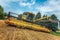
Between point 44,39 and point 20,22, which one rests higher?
point 20,22

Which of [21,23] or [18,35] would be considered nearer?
[18,35]

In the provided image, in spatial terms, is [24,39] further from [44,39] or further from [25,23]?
[25,23]

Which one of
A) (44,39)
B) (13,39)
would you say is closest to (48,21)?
(44,39)

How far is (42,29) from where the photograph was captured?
12.5m

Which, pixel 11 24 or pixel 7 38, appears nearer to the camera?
pixel 7 38

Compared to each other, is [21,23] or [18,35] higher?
[21,23]

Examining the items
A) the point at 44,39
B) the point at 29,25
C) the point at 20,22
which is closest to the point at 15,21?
the point at 20,22

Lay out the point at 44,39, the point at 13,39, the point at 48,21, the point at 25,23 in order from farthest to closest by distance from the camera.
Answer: the point at 48,21, the point at 25,23, the point at 44,39, the point at 13,39

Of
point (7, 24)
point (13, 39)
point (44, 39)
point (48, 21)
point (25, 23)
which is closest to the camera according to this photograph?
point (13, 39)

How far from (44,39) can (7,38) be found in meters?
2.13

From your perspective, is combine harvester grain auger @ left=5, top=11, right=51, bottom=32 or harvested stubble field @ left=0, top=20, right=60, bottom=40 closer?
harvested stubble field @ left=0, top=20, right=60, bottom=40

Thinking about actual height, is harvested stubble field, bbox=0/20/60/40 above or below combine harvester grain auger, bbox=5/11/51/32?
below

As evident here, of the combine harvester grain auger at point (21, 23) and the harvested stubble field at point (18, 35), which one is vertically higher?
the combine harvester grain auger at point (21, 23)

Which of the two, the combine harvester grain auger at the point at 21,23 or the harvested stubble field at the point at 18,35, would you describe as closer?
the harvested stubble field at the point at 18,35
